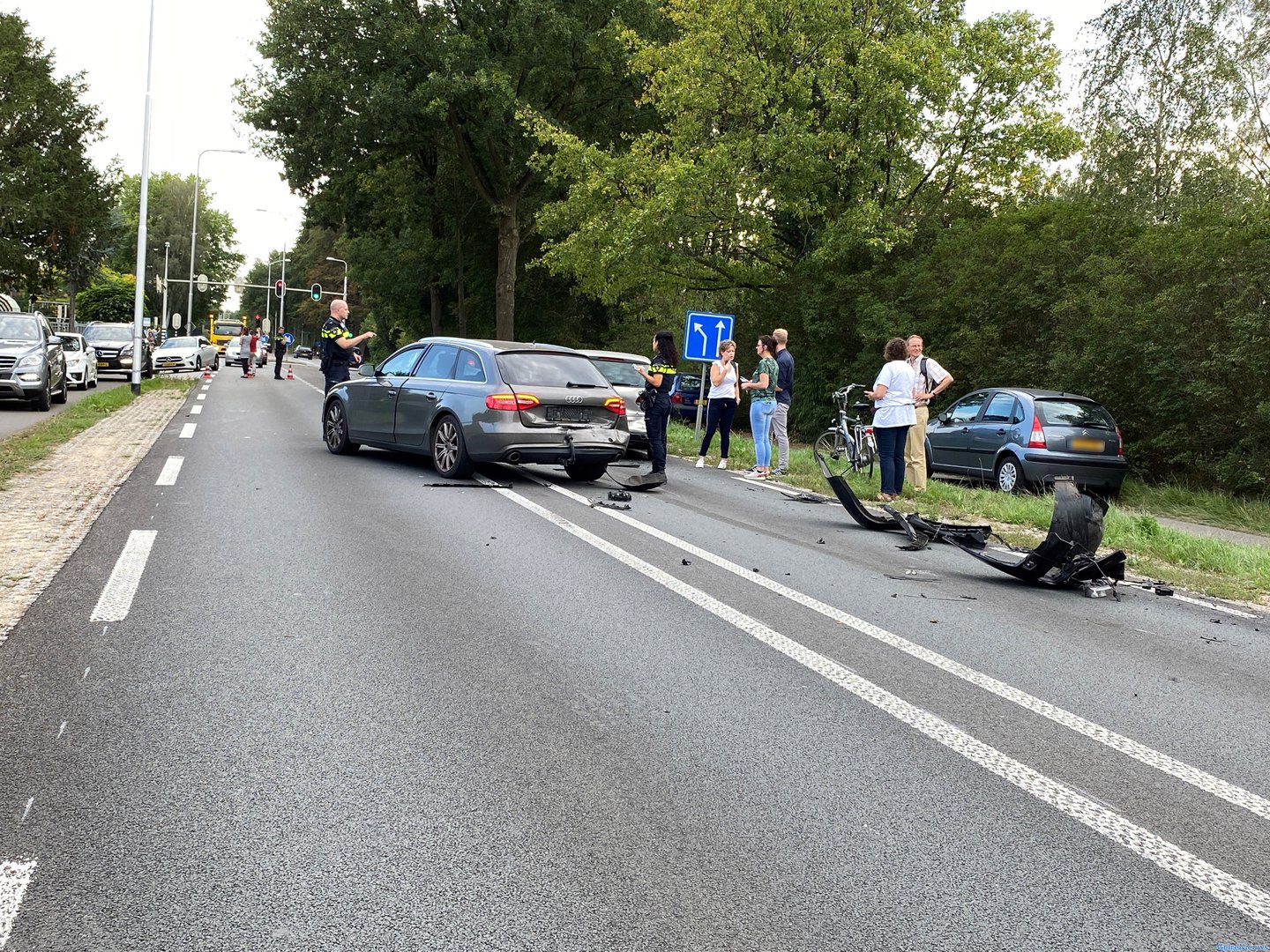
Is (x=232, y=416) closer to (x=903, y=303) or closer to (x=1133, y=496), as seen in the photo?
(x=903, y=303)

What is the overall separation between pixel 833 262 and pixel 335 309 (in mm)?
11823

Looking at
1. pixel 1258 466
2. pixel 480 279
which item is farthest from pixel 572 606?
pixel 480 279

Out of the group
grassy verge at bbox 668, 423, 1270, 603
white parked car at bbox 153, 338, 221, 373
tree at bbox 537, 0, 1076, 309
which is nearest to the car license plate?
grassy verge at bbox 668, 423, 1270, 603

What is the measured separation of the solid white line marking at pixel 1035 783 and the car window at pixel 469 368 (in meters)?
6.58

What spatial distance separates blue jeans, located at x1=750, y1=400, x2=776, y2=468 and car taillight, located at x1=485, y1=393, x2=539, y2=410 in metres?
4.05

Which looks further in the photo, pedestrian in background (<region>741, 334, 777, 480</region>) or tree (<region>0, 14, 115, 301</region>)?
tree (<region>0, 14, 115, 301</region>)

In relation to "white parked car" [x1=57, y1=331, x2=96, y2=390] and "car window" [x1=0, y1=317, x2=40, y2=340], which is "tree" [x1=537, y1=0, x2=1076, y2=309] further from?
"white parked car" [x1=57, y1=331, x2=96, y2=390]

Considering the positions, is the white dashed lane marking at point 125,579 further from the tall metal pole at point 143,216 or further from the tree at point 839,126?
the tall metal pole at point 143,216

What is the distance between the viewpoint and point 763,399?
1591 cm

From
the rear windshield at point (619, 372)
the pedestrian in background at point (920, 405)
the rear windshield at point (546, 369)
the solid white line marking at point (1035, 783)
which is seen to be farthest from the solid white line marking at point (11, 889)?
the rear windshield at point (619, 372)

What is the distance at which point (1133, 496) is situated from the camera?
16188 millimetres

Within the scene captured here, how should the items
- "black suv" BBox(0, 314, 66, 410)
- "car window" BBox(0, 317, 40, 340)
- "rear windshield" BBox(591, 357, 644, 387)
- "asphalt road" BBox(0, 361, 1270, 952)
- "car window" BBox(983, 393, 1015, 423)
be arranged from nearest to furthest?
"asphalt road" BBox(0, 361, 1270, 952), "car window" BBox(983, 393, 1015, 423), "rear windshield" BBox(591, 357, 644, 387), "black suv" BBox(0, 314, 66, 410), "car window" BBox(0, 317, 40, 340)

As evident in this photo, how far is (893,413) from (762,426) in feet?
11.7

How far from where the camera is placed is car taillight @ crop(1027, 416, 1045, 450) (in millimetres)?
15469
